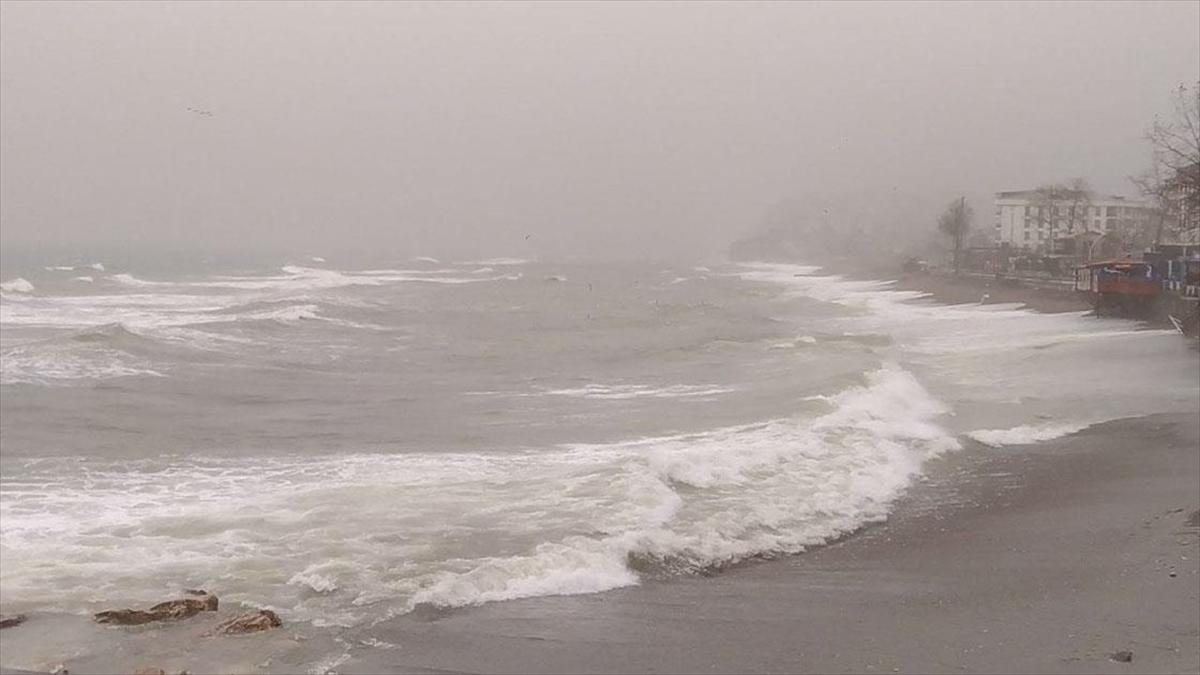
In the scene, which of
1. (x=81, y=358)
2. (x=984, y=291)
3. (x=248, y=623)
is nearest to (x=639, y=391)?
(x=81, y=358)

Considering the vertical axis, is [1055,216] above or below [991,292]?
above

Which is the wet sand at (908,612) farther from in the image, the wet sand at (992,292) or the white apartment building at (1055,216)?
the white apartment building at (1055,216)

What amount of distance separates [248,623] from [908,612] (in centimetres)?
524

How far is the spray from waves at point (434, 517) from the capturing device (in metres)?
9.80

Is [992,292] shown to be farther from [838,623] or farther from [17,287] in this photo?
[838,623]

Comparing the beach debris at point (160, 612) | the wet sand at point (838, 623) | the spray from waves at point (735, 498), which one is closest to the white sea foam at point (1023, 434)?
the spray from waves at point (735, 498)

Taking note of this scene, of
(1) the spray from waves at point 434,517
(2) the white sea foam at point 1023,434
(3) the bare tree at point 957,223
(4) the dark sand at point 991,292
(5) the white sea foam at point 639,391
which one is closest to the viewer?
(1) the spray from waves at point 434,517

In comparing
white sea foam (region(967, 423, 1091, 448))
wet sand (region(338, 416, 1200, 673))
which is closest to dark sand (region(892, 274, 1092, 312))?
white sea foam (region(967, 423, 1091, 448))

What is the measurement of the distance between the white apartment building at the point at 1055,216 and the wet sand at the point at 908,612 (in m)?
88.8

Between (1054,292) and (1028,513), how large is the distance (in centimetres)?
4662

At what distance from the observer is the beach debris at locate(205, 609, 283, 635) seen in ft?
27.3

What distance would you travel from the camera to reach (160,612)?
344 inches

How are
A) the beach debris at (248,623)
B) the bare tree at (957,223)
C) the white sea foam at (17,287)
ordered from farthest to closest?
the bare tree at (957,223) → the white sea foam at (17,287) → the beach debris at (248,623)

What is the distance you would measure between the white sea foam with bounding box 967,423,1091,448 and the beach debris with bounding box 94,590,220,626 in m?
12.0
